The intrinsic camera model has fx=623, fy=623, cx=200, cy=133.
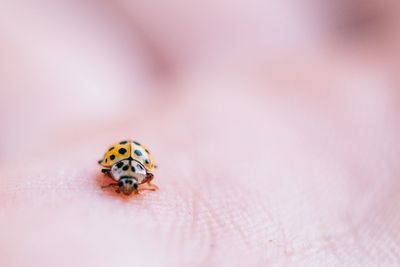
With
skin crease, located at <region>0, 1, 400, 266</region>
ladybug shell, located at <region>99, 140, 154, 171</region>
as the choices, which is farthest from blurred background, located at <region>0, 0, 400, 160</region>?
ladybug shell, located at <region>99, 140, 154, 171</region>

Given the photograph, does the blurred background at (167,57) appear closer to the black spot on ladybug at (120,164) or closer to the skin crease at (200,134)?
the skin crease at (200,134)

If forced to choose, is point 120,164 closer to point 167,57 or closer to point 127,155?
point 127,155

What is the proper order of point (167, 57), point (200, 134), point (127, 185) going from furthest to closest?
point (167, 57) < point (200, 134) < point (127, 185)

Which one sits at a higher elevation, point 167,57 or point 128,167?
point 167,57

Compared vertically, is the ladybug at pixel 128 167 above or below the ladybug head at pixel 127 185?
above

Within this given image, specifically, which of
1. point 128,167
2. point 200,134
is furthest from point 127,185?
point 200,134

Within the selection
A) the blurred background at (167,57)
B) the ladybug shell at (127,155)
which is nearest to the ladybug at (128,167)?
the ladybug shell at (127,155)

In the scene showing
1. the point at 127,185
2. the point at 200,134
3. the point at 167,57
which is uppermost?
the point at 167,57
